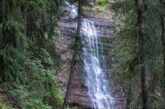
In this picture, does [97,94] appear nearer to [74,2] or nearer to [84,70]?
[84,70]

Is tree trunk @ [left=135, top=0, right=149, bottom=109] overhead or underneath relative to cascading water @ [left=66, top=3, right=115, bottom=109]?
overhead

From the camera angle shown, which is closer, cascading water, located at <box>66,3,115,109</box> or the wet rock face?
the wet rock face

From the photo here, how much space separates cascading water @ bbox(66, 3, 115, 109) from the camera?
2133cm

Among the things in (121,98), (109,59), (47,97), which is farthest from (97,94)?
(47,97)

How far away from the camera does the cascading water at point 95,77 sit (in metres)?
21.3

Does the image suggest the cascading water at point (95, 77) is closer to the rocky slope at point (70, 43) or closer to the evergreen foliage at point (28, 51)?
the rocky slope at point (70, 43)

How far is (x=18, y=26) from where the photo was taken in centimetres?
860

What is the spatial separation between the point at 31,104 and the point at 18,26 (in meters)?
3.22

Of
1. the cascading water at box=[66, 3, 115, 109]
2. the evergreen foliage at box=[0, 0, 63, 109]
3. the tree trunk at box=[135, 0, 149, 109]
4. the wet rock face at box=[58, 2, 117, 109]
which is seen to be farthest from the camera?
the cascading water at box=[66, 3, 115, 109]

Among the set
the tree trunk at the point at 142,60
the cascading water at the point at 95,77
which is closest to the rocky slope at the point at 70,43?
the cascading water at the point at 95,77

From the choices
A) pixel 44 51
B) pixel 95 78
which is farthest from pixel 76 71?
pixel 44 51

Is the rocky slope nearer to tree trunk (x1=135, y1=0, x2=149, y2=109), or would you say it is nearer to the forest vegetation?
the forest vegetation

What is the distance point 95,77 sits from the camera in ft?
75.0

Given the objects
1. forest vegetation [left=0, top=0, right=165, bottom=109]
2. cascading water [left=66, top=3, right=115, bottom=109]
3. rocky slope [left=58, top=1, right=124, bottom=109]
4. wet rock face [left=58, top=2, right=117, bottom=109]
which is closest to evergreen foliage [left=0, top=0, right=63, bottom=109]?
forest vegetation [left=0, top=0, right=165, bottom=109]
